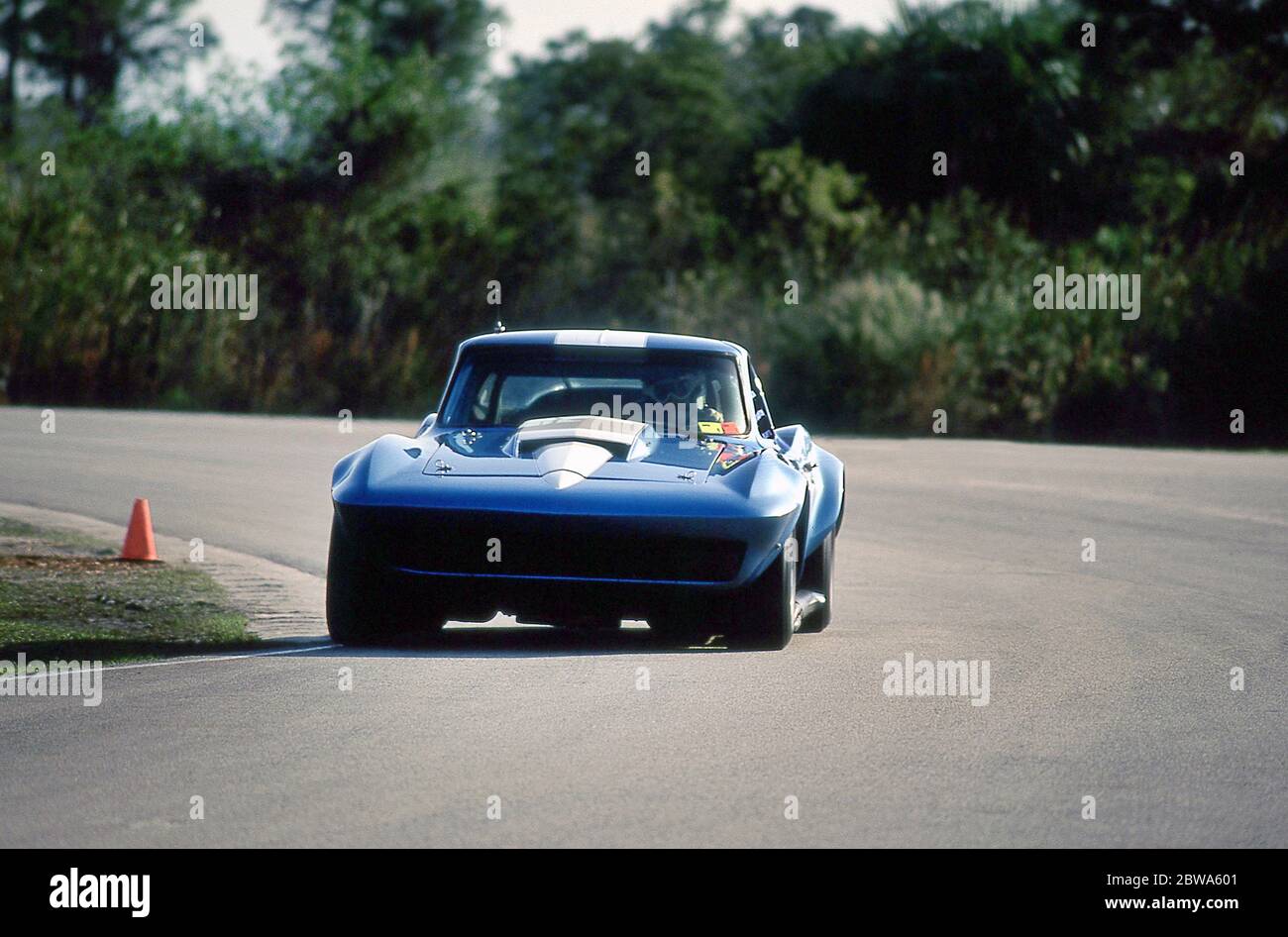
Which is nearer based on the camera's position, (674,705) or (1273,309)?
(674,705)

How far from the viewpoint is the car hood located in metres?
9.30

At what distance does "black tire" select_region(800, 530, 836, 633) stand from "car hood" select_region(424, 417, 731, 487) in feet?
3.04

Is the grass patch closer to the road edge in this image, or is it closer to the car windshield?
the road edge

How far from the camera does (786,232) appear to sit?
42344 mm

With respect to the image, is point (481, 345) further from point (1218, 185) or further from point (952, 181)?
point (952, 181)

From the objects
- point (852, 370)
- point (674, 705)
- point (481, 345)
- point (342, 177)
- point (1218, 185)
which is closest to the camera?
point (674, 705)

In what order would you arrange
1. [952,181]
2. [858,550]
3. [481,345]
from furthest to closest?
[952,181], [858,550], [481,345]

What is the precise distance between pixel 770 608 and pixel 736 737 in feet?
6.55

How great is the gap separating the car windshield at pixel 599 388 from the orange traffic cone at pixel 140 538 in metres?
3.80

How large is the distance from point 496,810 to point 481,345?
4.76 m

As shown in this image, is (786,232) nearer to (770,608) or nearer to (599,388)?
(599,388)

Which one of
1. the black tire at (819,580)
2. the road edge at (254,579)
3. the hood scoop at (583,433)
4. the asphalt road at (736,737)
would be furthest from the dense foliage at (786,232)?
the hood scoop at (583,433)

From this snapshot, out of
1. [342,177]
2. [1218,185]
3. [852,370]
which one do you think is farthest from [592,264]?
[852,370]

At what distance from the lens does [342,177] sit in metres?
45.1
